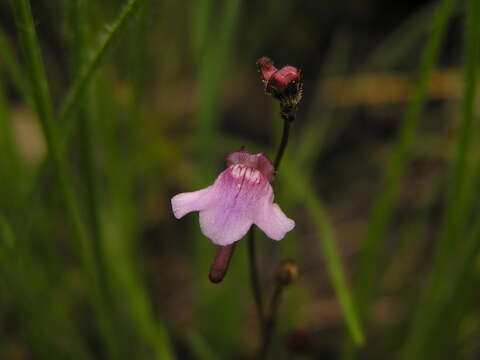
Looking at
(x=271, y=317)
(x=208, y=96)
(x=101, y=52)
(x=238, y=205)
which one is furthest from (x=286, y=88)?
(x=208, y=96)

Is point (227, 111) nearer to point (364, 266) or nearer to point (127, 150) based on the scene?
point (127, 150)

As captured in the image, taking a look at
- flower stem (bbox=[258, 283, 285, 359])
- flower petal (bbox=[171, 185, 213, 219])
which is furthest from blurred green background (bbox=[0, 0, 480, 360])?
flower petal (bbox=[171, 185, 213, 219])

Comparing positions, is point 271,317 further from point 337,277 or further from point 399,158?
point 399,158

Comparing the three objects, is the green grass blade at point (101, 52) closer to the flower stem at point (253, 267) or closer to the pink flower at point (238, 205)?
the pink flower at point (238, 205)

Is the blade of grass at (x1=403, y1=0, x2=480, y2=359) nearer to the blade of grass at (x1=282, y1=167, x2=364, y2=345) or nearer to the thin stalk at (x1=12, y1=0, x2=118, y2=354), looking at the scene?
the blade of grass at (x1=282, y1=167, x2=364, y2=345)

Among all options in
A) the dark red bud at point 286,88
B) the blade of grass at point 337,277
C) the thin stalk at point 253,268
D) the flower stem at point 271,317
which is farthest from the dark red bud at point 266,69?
the blade of grass at point 337,277

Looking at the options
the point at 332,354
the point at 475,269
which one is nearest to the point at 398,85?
the point at 332,354

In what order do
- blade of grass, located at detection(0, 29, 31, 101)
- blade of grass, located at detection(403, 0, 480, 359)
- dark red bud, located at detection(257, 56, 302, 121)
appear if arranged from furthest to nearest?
blade of grass, located at detection(0, 29, 31, 101), blade of grass, located at detection(403, 0, 480, 359), dark red bud, located at detection(257, 56, 302, 121)
